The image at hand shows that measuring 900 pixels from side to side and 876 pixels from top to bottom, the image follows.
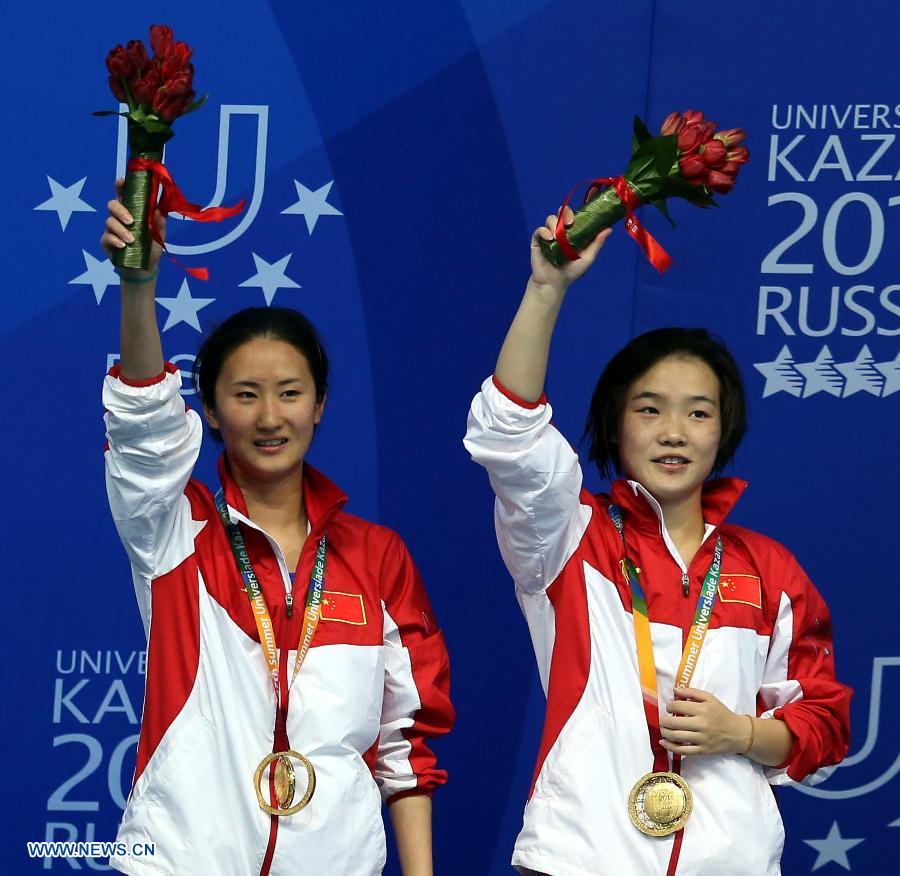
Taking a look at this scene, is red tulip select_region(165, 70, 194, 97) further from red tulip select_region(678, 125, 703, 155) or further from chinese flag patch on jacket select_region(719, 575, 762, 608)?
chinese flag patch on jacket select_region(719, 575, 762, 608)

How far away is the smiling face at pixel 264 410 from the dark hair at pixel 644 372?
486 mm

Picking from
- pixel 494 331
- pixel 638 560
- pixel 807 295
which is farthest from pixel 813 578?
pixel 638 560

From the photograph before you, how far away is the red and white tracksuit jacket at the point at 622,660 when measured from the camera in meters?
2.35

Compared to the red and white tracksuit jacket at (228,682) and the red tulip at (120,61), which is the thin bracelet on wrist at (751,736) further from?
the red tulip at (120,61)

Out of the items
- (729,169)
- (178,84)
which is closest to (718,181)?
(729,169)

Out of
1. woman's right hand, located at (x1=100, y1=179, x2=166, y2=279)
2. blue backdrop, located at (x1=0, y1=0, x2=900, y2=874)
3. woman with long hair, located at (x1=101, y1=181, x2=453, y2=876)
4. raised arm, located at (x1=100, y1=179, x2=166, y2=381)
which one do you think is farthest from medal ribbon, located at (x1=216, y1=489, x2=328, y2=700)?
blue backdrop, located at (x1=0, y1=0, x2=900, y2=874)

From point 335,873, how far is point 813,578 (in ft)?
5.08

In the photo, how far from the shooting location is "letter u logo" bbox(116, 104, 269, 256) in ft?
11.1

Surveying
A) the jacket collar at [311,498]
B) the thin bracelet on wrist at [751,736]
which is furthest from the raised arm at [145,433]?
the thin bracelet on wrist at [751,736]

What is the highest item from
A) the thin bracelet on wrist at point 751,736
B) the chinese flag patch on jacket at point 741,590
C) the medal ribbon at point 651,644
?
the chinese flag patch on jacket at point 741,590

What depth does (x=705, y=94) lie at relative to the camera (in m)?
3.42

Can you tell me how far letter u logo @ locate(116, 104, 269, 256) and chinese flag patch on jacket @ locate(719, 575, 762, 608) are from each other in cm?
140

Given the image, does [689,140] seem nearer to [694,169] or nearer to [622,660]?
[694,169]

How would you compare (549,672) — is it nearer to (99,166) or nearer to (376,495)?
(376,495)
